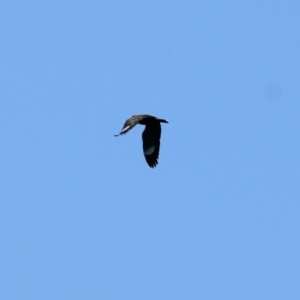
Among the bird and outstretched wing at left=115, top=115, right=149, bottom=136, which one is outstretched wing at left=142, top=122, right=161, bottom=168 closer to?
the bird

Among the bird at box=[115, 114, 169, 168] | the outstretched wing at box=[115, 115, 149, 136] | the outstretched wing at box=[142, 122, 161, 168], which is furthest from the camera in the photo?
the outstretched wing at box=[142, 122, 161, 168]

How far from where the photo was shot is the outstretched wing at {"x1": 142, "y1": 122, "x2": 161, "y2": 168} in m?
49.0

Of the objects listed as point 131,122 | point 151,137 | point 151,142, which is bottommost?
point 131,122

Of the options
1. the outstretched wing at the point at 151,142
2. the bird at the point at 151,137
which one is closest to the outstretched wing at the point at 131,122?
the bird at the point at 151,137

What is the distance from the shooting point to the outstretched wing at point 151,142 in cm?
4900

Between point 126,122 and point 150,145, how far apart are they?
243cm

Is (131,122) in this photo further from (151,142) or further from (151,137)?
(151,142)

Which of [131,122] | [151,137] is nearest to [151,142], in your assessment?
[151,137]

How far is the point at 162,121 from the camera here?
159 feet

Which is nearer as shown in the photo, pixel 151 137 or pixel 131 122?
pixel 131 122

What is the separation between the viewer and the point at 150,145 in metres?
49.3

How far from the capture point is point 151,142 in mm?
49250

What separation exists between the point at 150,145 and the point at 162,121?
52.1 inches

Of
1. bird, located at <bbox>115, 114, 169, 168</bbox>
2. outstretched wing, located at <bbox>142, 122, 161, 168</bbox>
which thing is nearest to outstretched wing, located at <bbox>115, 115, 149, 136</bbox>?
bird, located at <bbox>115, 114, 169, 168</bbox>
